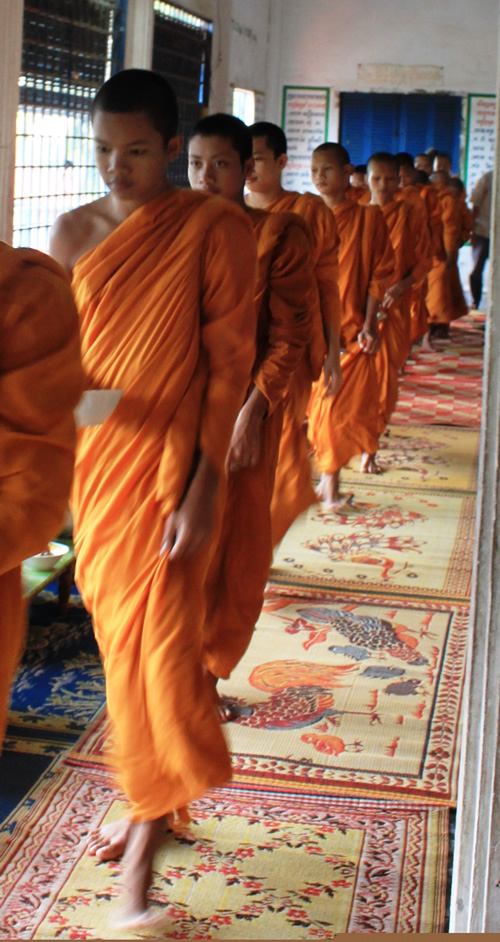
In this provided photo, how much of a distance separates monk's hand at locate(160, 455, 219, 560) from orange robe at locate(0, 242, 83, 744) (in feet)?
2.51

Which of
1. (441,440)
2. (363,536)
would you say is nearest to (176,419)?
(363,536)

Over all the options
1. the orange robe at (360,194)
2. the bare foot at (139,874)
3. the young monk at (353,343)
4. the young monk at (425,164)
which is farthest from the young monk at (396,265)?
the young monk at (425,164)

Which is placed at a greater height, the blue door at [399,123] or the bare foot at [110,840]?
the blue door at [399,123]

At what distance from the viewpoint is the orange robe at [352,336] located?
5973 millimetres

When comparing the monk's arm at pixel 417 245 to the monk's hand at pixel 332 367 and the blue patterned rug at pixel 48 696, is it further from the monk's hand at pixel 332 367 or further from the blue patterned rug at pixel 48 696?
the blue patterned rug at pixel 48 696

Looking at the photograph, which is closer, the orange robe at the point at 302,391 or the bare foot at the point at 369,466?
the orange robe at the point at 302,391

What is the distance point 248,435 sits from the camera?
3381 millimetres

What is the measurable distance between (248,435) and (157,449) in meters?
0.97

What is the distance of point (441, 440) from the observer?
7.73 meters

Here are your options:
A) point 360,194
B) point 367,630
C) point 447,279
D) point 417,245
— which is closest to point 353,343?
point 417,245

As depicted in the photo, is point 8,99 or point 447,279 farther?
point 447,279

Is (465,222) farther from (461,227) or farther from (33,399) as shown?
(33,399)

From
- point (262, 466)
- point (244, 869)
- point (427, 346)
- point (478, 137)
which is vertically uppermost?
point (478, 137)

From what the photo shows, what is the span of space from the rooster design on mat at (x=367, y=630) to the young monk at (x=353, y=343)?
1561 mm
